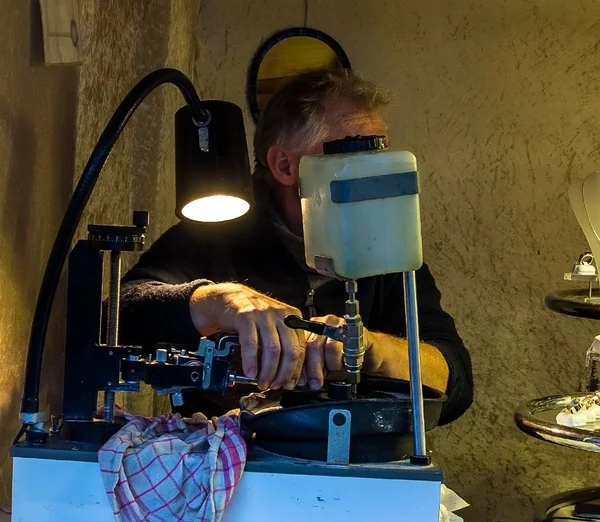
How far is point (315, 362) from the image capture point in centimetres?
93

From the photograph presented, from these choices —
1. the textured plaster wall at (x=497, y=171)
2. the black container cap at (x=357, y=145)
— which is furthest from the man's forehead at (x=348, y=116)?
the textured plaster wall at (x=497, y=171)

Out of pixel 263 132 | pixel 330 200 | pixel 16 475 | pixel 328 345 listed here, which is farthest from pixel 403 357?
pixel 263 132

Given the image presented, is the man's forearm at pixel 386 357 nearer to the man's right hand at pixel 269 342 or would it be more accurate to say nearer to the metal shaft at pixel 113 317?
the man's right hand at pixel 269 342

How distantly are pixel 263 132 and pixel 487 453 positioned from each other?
1.22 m

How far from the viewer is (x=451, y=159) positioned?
2.27 metres

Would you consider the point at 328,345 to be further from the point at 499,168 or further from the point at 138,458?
the point at 499,168

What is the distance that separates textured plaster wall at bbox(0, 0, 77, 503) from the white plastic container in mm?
443

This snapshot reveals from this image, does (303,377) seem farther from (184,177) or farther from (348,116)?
(348,116)

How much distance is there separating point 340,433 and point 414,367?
0.31ft

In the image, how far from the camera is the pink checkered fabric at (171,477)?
0.76 m

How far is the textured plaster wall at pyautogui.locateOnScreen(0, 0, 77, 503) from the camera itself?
0.98m

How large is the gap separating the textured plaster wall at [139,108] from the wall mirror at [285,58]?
0.21m

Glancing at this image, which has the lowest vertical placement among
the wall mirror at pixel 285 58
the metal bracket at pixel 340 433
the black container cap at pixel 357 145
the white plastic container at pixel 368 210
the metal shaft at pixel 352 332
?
the metal bracket at pixel 340 433

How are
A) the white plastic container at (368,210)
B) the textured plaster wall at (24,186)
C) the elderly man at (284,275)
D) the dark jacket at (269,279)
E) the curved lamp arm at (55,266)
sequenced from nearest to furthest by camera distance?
the white plastic container at (368,210) < the curved lamp arm at (55,266) < the textured plaster wall at (24,186) < the elderly man at (284,275) < the dark jacket at (269,279)
